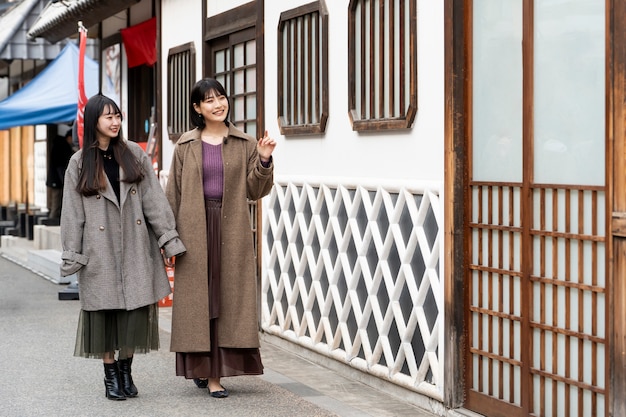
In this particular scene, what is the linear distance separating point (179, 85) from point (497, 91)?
7.10 metres

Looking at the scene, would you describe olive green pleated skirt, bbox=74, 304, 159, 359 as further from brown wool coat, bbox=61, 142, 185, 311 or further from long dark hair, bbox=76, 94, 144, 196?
long dark hair, bbox=76, 94, 144, 196

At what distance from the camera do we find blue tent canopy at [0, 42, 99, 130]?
Answer: 1669cm

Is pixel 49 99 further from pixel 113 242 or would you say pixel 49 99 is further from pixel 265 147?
pixel 265 147

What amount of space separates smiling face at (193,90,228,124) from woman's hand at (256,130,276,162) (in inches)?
14.2

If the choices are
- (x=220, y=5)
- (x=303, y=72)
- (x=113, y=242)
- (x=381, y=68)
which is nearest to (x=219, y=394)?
(x=113, y=242)

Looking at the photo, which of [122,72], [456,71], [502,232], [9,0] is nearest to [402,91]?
[456,71]

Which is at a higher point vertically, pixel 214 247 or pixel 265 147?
pixel 265 147

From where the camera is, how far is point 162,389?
7.84 meters

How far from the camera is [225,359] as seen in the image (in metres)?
7.58

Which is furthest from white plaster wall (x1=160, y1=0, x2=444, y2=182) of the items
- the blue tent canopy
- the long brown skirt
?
the blue tent canopy

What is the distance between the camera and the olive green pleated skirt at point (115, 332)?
7.43 m

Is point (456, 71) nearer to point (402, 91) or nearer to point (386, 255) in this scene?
point (402, 91)

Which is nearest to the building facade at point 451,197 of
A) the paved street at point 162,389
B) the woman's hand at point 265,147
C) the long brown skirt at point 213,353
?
the paved street at point 162,389

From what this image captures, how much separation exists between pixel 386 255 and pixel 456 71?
4.91 feet
